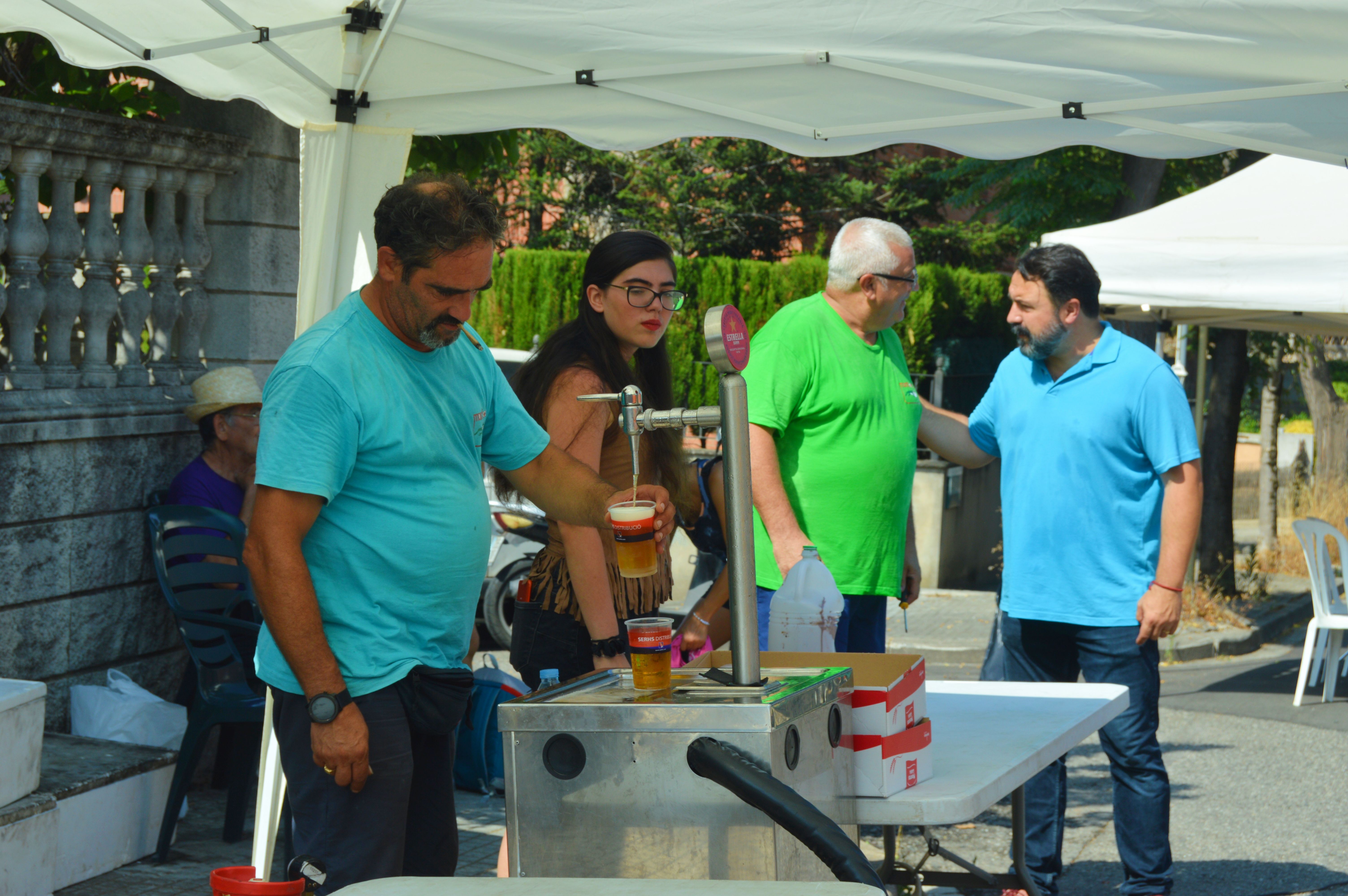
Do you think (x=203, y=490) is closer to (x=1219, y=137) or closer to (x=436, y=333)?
(x=436, y=333)

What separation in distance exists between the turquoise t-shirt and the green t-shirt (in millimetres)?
1374

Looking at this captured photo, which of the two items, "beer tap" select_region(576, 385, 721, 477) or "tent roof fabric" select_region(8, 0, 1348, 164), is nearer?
"beer tap" select_region(576, 385, 721, 477)

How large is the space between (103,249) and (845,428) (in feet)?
9.95

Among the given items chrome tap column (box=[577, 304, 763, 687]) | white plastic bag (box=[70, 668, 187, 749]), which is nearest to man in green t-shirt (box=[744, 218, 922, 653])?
chrome tap column (box=[577, 304, 763, 687])

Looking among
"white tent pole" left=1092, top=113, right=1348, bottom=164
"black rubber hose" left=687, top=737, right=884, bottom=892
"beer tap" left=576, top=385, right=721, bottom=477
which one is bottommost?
"black rubber hose" left=687, top=737, right=884, bottom=892

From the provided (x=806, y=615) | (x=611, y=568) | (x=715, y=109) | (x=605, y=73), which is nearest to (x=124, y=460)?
(x=605, y=73)

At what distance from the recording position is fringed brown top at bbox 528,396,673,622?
348cm

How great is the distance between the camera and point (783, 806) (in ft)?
6.18

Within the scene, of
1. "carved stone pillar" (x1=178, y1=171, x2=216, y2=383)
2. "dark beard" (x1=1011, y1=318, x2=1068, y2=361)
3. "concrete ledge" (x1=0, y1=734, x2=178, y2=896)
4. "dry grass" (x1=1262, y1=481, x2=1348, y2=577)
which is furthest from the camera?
"dry grass" (x1=1262, y1=481, x2=1348, y2=577)

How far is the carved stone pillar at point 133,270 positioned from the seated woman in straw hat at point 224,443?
286 millimetres

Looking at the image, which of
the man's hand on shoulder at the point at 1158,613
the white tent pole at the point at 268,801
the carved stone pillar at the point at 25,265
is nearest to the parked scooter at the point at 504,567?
the carved stone pillar at the point at 25,265

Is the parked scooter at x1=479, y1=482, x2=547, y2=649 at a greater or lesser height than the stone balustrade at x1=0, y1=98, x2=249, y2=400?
lesser

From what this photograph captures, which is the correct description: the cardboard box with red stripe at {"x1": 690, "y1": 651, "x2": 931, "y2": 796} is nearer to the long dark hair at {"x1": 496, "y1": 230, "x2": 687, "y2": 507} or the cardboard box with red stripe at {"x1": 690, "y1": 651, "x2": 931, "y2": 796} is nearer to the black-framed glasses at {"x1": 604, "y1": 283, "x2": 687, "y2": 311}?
the long dark hair at {"x1": 496, "y1": 230, "x2": 687, "y2": 507}

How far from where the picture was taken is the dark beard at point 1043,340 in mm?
4277
